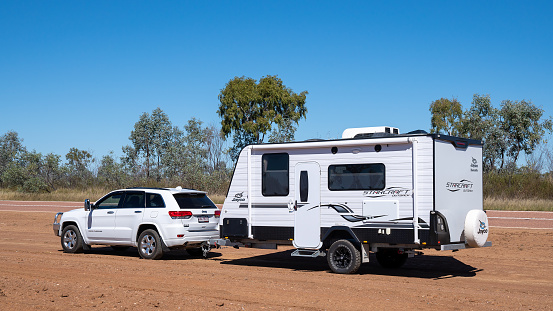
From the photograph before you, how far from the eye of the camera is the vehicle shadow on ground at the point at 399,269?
44.1 feet

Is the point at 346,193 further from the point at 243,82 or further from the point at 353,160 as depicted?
the point at 243,82

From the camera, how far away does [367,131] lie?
13898 millimetres

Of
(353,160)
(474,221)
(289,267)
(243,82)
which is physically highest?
(243,82)

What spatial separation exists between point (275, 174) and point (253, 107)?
114 ft

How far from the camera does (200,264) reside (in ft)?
49.0

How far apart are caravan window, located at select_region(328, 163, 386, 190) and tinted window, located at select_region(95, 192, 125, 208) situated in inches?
238

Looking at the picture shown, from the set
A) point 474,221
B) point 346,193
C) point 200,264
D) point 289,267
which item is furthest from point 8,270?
point 474,221

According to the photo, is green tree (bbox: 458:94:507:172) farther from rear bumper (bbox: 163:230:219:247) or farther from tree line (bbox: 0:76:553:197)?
rear bumper (bbox: 163:230:219:247)

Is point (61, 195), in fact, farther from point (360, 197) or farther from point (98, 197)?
point (360, 197)

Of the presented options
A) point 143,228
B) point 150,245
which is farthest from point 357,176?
point 143,228

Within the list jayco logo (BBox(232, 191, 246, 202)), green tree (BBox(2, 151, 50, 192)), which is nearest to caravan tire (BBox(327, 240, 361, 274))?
jayco logo (BBox(232, 191, 246, 202))

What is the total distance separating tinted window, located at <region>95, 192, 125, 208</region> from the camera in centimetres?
1638

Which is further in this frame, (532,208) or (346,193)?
(532,208)

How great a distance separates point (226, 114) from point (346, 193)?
35693mm
